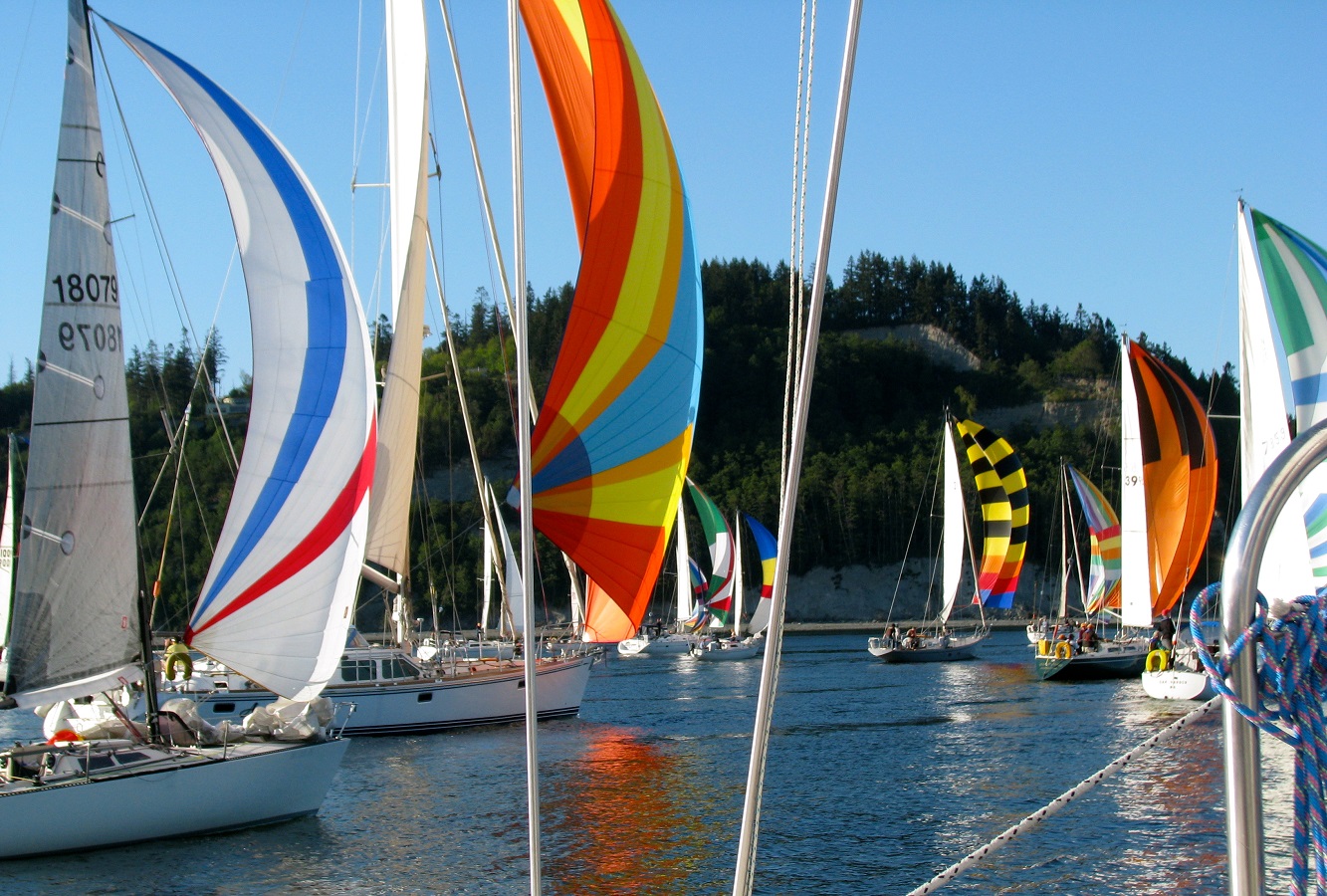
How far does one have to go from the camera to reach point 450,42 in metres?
16.7

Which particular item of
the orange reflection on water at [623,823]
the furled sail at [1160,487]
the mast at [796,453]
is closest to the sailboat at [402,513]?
the orange reflection on water at [623,823]

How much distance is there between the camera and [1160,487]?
32.0 metres

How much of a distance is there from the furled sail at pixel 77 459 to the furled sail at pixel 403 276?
5868 millimetres

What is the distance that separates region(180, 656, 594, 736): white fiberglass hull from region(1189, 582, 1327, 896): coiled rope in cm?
2070

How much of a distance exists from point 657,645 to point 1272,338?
119 feet

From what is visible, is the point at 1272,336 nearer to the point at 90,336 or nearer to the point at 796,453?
the point at 90,336

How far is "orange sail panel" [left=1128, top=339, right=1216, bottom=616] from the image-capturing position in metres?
31.5

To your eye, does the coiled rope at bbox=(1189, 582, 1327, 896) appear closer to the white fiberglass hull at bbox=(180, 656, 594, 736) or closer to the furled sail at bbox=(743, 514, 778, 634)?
the white fiberglass hull at bbox=(180, 656, 594, 736)

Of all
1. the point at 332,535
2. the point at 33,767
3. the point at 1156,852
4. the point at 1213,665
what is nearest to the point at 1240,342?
the point at 1156,852

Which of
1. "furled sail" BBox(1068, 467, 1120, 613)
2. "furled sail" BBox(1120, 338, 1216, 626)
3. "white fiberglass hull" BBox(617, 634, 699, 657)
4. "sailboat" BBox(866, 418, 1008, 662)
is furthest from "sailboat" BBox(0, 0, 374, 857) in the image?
"white fiberglass hull" BBox(617, 634, 699, 657)

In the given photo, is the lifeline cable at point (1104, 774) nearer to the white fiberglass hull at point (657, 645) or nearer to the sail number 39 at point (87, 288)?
the sail number 39 at point (87, 288)

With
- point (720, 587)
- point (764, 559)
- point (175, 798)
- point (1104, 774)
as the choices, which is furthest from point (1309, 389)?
point (720, 587)

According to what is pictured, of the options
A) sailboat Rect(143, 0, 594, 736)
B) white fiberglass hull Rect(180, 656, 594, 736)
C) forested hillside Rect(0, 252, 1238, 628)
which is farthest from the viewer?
forested hillside Rect(0, 252, 1238, 628)

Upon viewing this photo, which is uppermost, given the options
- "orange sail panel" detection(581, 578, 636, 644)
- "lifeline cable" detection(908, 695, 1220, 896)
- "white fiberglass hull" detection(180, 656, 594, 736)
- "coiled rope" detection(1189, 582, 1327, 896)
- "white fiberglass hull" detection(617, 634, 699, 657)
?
"coiled rope" detection(1189, 582, 1327, 896)
